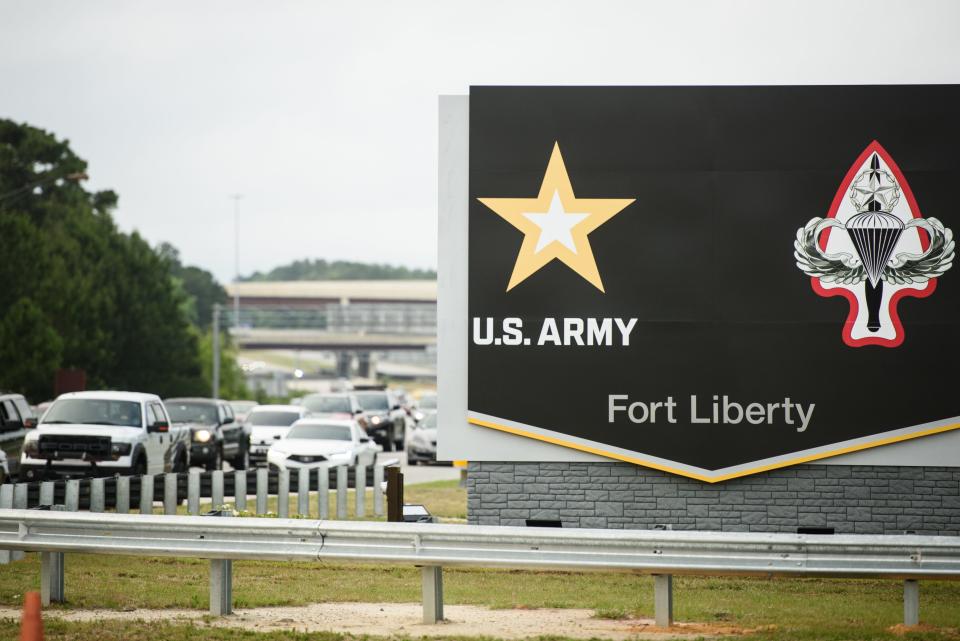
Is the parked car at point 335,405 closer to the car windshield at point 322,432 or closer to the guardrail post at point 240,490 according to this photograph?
the car windshield at point 322,432

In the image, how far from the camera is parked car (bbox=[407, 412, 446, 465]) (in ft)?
116

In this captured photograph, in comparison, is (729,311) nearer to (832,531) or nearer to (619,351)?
(619,351)

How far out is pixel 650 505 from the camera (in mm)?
15195

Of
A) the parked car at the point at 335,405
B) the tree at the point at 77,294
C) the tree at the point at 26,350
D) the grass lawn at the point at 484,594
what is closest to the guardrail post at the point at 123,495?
the grass lawn at the point at 484,594

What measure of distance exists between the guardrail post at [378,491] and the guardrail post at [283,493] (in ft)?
5.09

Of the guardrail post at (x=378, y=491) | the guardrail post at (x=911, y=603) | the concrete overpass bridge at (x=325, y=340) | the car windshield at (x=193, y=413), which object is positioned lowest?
the guardrail post at (x=378, y=491)

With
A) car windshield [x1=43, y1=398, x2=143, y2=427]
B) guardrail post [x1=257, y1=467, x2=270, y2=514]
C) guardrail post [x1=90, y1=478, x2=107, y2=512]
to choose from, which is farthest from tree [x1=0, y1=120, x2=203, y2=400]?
guardrail post [x1=90, y1=478, x2=107, y2=512]

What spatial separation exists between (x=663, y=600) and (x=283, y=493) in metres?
13.7

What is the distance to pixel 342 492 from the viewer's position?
941 inches

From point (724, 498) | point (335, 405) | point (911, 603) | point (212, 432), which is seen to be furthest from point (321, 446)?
point (911, 603)

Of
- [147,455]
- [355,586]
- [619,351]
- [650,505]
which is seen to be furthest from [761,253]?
[147,455]

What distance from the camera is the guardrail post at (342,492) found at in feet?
74.4

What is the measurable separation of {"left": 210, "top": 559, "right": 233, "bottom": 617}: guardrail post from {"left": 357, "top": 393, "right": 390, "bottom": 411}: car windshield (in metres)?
31.2

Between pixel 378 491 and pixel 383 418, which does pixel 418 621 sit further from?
pixel 383 418
